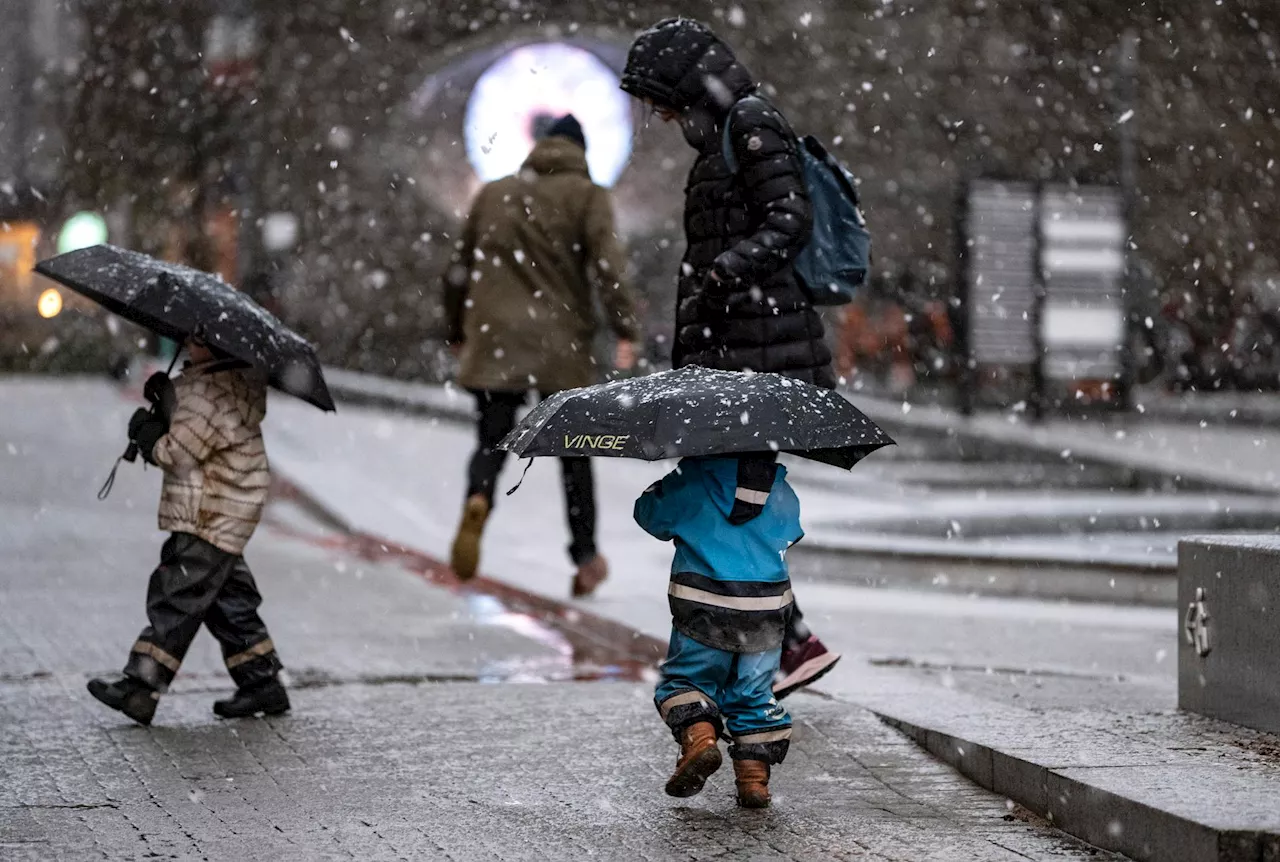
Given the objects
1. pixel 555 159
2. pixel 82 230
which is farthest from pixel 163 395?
pixel 82 230

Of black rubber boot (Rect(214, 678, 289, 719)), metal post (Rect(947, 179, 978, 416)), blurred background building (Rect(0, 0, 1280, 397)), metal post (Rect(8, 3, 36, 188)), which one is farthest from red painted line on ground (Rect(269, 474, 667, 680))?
metal post (Rect(8, 3, 36, 188))

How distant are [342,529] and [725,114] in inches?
245

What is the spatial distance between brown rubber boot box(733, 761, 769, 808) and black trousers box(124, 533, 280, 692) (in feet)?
5.58

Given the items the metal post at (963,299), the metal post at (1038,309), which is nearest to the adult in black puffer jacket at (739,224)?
the metal post at (963,299)

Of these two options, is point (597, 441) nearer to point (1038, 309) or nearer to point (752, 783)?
point (752, 783)

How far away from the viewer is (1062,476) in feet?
48.4

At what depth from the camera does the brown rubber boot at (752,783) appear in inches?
195

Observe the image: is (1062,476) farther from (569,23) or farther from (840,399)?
(569,23)

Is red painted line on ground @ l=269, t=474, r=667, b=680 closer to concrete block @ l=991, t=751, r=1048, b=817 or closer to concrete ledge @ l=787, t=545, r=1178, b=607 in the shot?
concrete ledge @ l=787, t=545, r=1178, b=607

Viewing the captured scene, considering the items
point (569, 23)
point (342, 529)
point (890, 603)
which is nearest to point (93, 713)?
point (890, 603)

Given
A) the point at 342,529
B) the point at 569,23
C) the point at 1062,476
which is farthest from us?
the point at 569,23

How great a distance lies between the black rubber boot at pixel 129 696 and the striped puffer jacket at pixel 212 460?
0.45 metres

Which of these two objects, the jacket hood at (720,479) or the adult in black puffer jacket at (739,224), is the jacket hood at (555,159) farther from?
the jacket hood at (720,479)

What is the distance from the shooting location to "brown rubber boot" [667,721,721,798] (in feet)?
15.7
